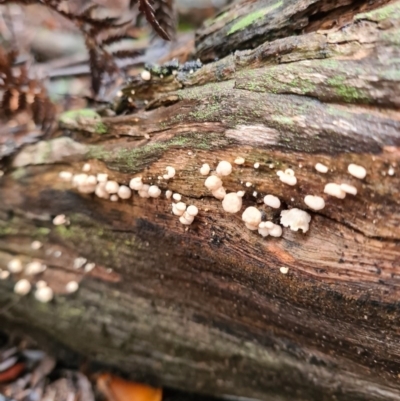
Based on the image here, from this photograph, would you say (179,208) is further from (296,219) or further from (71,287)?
(71,287)

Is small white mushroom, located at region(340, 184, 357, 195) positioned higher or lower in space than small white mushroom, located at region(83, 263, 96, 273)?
higher

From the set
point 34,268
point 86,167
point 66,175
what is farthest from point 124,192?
point 34,268

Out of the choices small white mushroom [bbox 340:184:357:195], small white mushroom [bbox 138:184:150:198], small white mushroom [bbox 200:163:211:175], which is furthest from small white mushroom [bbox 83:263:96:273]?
small white mushroom [bbox 340:184:357:195]

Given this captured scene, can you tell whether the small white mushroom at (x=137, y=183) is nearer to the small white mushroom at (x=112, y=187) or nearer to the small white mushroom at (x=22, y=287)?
the small white mushroom at (x=112, y=187)

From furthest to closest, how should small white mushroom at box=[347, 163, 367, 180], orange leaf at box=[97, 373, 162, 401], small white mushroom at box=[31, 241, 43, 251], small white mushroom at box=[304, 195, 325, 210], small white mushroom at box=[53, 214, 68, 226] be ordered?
orange leaf at box=[97, 373, 162, 401] < small white mushroom at box=[31, 241, 43, 251] < small white mushroom at box=[53, 214, 68, 226] < small white mushroom at box=[304, 195, 325, 210] < small white mushroom at box=[347, 163, 367, 180]

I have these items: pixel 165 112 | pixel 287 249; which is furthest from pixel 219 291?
pixel 165 112

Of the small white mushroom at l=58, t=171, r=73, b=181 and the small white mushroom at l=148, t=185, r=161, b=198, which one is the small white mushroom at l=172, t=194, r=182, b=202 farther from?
the small white mushroom at l=58, t=171, r=73, b=181
